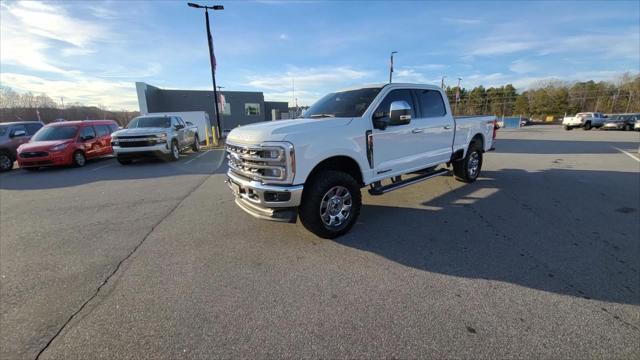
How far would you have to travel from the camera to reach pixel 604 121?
93.0ft

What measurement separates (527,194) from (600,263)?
3049mm

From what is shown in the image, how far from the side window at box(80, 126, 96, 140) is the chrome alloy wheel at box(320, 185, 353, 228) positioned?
12.1 m

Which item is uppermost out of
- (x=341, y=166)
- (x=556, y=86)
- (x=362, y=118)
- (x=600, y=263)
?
(x=556, y=86)

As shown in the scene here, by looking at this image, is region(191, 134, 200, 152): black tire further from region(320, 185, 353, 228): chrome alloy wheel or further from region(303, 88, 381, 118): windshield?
region(320, 185, 353, 228): chrome alloy wheel

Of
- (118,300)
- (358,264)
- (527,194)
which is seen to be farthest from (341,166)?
(527,194)

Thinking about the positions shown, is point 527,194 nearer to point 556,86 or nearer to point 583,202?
point 583,202

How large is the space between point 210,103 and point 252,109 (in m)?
6.41

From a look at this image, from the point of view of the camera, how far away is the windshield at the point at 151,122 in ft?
38.7

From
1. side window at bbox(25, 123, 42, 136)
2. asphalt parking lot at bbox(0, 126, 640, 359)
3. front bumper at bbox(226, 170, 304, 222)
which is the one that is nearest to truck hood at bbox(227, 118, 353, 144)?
front bumper at bbox(226, 170, 304, 222)

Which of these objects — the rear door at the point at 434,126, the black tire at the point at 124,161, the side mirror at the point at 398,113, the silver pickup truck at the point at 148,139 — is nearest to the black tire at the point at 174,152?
the silver pickup truck at the point at 148,139

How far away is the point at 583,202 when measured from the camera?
18.0ft

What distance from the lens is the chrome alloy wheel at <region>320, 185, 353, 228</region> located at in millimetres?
3891

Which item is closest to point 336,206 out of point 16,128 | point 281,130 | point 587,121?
point 281,130

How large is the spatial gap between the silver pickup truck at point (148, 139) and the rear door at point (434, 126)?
953cm
